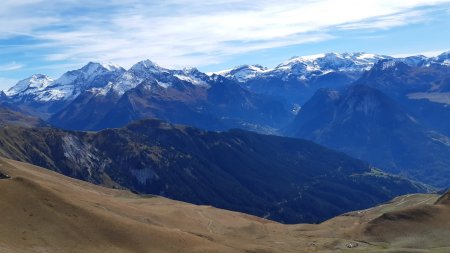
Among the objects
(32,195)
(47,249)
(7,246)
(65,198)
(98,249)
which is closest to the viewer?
(7,246)

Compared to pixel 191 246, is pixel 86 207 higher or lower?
higher

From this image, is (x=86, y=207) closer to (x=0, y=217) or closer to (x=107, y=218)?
(x=107, y=218)

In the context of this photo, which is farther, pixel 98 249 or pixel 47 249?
pixel 98 249

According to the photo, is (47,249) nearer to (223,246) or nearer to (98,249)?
(98,249)

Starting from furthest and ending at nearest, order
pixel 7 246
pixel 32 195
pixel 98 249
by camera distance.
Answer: pixel 32 195
pixel 98 249
pixel 7 246

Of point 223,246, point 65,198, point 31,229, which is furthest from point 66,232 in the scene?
point 223,246

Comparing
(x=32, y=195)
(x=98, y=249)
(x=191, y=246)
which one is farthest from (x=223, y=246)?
(x=32, y=195)

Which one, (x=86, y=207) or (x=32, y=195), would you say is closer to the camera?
(x=32, y=195)

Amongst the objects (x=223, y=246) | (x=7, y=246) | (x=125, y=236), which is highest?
(x=7, y=246)

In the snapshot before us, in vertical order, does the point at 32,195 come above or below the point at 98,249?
above
